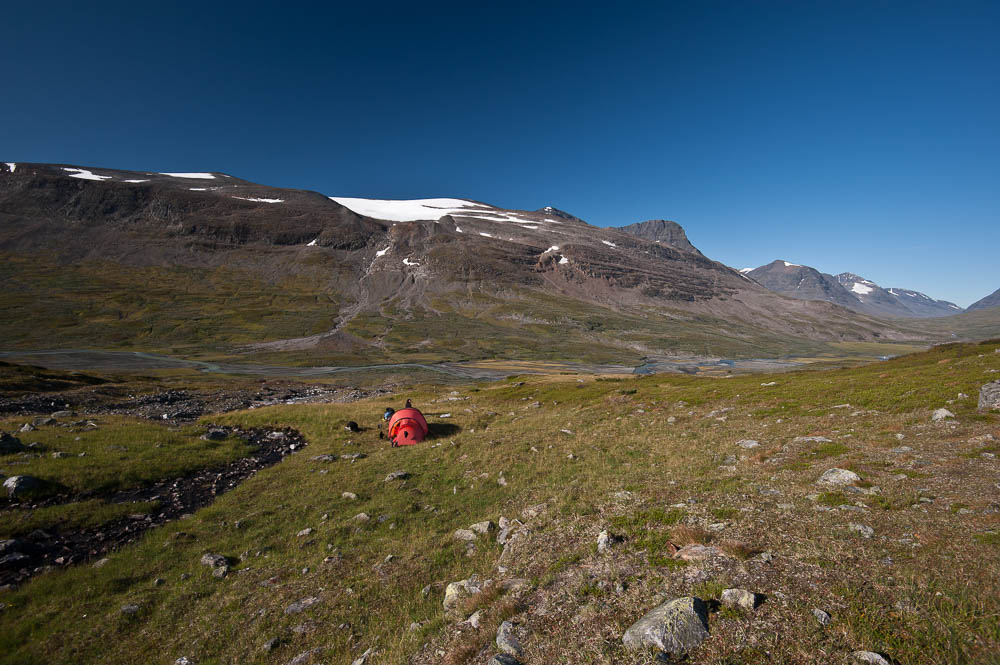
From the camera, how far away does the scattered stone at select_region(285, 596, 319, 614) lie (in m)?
10.2

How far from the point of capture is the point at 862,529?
26.8 feet

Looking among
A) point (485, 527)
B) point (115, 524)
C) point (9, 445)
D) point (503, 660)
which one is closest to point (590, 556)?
point (503, 660)

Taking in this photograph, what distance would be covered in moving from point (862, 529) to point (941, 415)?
13.9 meters

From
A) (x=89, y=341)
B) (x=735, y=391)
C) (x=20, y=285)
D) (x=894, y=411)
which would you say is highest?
(x=894, y=411)

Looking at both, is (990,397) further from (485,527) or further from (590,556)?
(485,527)

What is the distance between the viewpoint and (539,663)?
6164mm

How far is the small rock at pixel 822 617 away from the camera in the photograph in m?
5.65

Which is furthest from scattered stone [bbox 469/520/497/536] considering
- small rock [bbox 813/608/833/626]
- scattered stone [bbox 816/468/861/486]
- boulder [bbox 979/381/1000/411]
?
boulder [bbox 979/381/1000/411]

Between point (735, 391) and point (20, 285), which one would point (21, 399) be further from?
point (20, 285)

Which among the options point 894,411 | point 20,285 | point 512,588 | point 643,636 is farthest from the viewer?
point 20,285

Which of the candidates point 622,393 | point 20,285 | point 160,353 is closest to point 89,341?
point 160,353

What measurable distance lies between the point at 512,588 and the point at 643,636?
12.2 ft

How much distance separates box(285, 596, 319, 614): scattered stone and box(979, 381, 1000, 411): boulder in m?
26.7

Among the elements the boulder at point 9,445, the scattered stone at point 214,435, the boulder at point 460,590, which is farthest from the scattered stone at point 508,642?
the scattered stone at point 214,435
